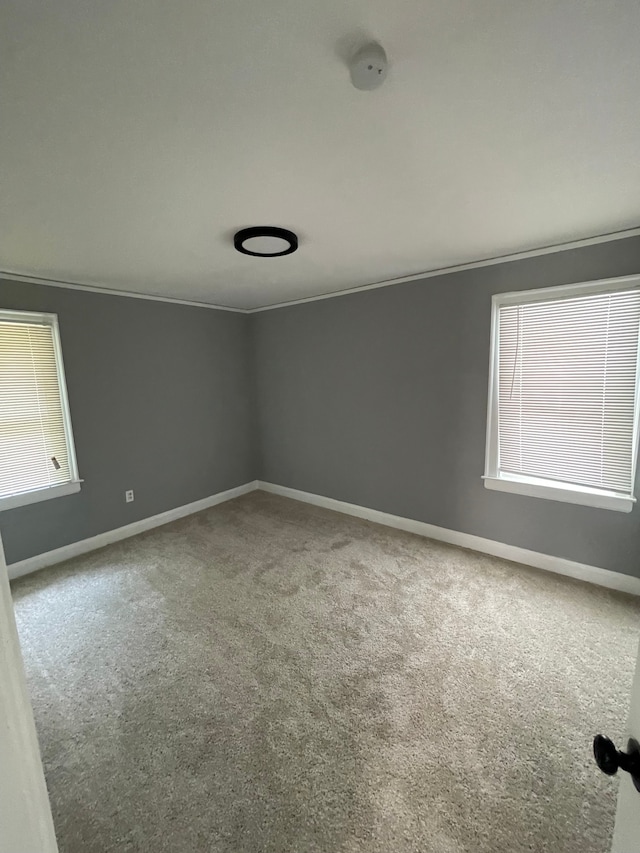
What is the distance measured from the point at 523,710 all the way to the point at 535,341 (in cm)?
228

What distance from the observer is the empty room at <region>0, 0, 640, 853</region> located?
1.00 metres

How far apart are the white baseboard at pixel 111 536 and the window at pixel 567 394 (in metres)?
2.99

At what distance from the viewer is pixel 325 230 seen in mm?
2137

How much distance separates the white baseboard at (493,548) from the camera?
2.52 meters

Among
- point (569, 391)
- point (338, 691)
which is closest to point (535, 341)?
point (569, 391)

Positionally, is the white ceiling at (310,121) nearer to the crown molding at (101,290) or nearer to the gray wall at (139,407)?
the crown molding at (101,290)

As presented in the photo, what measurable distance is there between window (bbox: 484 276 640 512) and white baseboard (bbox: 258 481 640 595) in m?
0.49

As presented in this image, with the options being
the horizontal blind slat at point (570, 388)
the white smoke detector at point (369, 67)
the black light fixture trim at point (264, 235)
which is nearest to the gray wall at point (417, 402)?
the horizontal blind slat at point (570, 388)

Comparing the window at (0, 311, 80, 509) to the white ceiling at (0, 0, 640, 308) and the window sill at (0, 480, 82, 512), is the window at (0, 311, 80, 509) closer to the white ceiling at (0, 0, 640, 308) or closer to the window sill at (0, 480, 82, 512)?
the window sill at (0, 480, 82, 512)

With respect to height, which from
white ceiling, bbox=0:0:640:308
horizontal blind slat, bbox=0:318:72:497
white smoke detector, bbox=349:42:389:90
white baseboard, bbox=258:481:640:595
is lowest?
white baseboard, bbox=258:481:640:595

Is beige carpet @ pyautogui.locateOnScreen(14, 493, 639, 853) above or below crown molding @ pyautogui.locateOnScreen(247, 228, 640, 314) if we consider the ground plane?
below

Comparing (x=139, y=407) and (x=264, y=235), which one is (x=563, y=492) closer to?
(x=264, y=235)

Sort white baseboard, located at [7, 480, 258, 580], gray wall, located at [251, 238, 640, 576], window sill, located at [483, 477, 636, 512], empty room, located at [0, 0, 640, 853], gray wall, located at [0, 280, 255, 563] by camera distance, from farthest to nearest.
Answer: gray wall, located at [0, 280, 255, 563] < white baseboard, located at [7, 480, 258, 580] < gray wall, located at [251, 238, 640, 576] < window sill, located at [483, 477, 636, 512] < empty room, located at [0, 0, 640, 853]

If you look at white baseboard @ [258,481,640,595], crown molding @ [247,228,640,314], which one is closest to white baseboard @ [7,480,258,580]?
white baseboard @ [258,481,640,595]
